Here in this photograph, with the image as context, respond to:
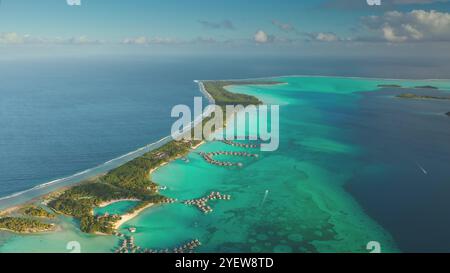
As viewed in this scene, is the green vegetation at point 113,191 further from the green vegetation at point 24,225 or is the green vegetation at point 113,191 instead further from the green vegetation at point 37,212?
the green vegetation at point 24,225

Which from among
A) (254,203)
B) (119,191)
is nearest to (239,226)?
(254,203)

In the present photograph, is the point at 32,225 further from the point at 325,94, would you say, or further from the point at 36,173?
the point at 325,94

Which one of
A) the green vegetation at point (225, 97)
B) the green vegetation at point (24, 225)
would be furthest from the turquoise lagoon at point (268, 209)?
the green vegetation at point (225, 97)

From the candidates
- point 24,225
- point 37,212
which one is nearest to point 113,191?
point 37,212

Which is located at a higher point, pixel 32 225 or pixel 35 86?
pixel 35 86

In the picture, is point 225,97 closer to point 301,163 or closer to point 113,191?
point 301,163

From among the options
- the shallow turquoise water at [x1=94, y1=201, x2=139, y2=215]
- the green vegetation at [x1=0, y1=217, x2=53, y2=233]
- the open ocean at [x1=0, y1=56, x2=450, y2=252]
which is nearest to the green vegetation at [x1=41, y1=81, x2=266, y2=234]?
the shallow turquoise water at [x1=94, y1=201, x2=139, y2=215]
